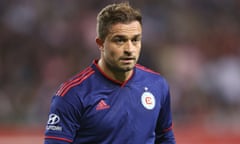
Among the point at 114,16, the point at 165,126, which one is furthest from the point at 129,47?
the point at 165,126

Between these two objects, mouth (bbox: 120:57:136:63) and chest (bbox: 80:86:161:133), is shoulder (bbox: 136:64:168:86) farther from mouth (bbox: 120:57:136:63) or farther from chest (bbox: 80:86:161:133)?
mouth (bbox: 120:57:136:63)

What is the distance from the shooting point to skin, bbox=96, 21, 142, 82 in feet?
13.4

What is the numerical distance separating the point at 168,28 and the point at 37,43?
2.10 meters

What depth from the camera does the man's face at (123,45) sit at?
4.10 meters

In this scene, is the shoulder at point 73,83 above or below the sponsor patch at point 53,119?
above

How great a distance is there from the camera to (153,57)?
426 inches

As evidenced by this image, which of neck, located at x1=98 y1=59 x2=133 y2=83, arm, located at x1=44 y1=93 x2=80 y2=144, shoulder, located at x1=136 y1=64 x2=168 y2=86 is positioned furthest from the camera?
shoulder, located at x1=136 y1=64 x2=168 y2=86

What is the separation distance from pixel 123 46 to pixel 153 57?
672cm

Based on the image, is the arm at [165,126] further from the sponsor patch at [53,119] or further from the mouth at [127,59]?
the sponsor patch at [53,119]

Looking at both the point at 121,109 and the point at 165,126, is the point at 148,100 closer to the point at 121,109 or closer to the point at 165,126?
the point at 121,109

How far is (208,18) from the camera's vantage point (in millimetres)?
12477

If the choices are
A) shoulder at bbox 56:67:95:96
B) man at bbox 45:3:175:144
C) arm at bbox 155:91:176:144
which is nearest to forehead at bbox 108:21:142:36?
man at bbox 45:3:175:144

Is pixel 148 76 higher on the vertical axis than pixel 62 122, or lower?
higher

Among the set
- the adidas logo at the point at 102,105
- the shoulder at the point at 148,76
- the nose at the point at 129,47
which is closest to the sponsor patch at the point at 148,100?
the shoulder at the point at 148,76
